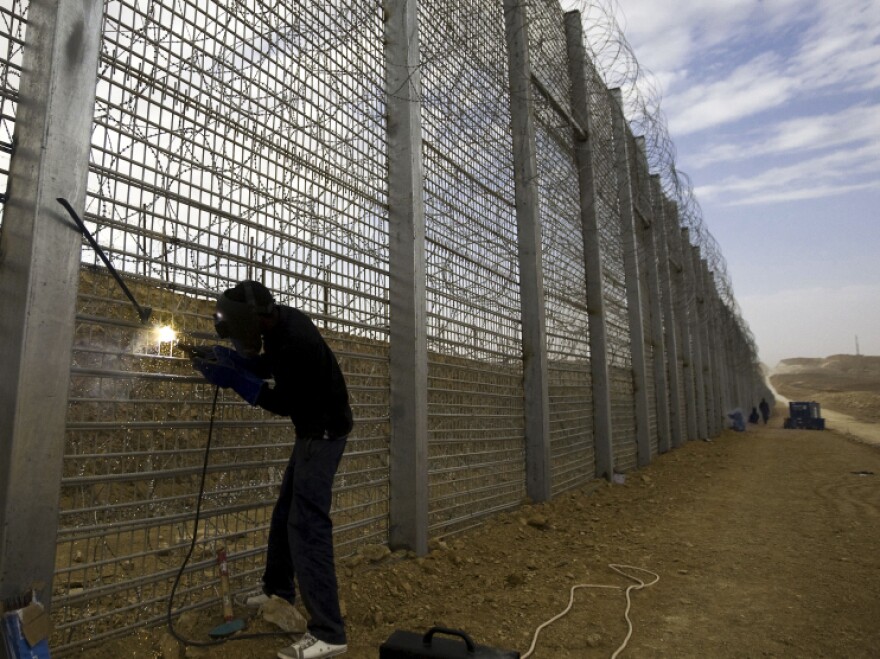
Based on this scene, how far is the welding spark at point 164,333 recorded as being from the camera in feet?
8.52

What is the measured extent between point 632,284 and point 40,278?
33.7 ft

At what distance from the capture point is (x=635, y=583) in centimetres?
375

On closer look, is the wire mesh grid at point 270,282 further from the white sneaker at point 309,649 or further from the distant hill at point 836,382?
the distant hill at point 836,382

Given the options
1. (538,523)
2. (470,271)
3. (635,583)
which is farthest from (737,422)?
(635,583)

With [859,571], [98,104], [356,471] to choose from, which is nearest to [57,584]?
[356,471]

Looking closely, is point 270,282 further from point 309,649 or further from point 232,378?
point 309,649

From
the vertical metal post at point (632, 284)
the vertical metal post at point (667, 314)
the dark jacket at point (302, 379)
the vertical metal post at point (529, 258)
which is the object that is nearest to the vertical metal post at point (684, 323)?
the vertical metal post at point (667, 314)

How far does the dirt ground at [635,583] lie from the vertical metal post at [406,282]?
39 cm

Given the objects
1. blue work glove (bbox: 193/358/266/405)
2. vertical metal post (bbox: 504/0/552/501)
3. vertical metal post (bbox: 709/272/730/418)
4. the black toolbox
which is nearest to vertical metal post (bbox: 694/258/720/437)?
vertical metal post (bbox: 709/272/730/418)

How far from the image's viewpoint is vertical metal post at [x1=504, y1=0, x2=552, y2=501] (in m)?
6.10

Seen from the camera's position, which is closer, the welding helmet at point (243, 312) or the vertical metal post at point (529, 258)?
the welding helmet at point (243, 312)

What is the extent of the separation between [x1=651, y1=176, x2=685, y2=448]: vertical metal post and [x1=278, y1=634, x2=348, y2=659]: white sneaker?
13.0 metres

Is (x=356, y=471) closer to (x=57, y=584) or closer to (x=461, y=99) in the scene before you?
(x=57, y=584)

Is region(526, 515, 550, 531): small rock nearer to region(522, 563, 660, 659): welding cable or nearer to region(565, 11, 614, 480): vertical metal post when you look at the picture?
region(522, 563, 660, 659): welding cable
